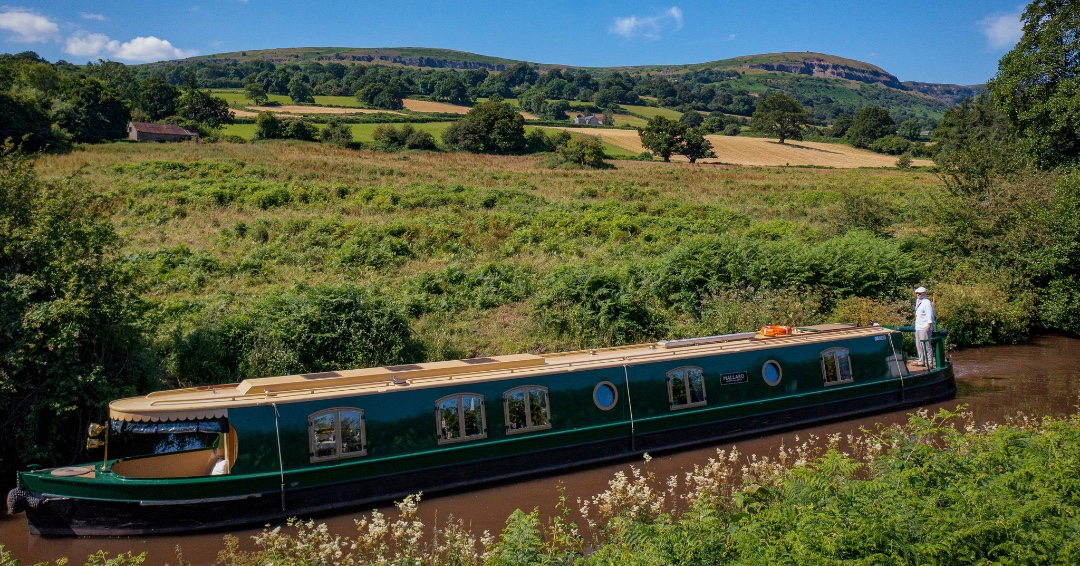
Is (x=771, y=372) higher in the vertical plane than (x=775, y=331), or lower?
lower

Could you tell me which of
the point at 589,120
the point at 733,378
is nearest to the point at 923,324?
the point at 733,378

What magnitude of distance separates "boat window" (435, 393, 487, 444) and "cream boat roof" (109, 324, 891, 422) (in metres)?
0.33

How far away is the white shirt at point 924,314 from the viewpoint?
15.7 m

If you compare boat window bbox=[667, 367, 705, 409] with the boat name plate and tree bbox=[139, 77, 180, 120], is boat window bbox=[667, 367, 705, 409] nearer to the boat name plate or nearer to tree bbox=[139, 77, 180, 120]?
the boat name plate

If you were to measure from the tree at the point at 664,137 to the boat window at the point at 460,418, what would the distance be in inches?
2495

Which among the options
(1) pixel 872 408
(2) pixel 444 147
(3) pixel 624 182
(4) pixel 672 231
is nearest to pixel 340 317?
(1) pixel 872 408

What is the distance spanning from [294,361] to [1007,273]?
66.2ft

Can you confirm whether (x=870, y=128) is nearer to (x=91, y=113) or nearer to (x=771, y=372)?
(x=91, y=113)

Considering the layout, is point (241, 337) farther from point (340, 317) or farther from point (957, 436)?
point (957, 436)

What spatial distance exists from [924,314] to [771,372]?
4.31 metres

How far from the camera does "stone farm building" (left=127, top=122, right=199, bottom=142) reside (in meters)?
62.2

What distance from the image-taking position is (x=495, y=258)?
23.6m

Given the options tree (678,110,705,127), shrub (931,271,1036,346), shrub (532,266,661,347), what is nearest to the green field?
tree (678,110,705,127)

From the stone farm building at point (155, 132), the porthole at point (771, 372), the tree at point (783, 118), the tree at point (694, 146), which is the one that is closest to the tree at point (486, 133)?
the tree at point (694, 146)
